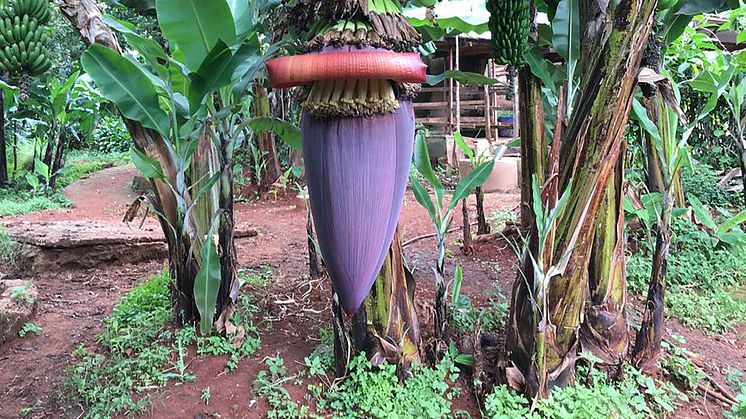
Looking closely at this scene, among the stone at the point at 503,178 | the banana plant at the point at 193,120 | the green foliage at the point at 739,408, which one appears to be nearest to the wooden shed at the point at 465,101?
the stone at the point at 503,178

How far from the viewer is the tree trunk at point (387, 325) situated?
1.33 meters

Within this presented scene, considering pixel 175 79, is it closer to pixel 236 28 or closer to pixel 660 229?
pixel 236 28

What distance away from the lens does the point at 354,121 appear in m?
0.62

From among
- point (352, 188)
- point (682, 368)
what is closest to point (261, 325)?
point (352, 188)

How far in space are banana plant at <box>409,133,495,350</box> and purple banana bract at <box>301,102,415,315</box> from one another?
2.60ft

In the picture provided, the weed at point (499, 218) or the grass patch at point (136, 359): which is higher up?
the grass patch at point (136, 359)

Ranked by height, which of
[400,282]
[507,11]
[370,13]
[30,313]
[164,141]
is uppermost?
[507,11]

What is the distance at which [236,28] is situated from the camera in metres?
1.45

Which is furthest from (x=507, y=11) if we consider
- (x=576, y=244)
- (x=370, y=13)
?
(x=370, y=13)

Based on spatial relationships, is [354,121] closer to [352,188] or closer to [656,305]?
[352,188]

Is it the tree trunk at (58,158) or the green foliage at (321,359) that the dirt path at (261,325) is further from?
the tree trunk at (58,158)

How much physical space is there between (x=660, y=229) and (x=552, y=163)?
1.79 ft

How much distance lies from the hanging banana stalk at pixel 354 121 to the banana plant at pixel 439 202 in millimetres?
771

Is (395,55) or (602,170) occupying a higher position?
(395,55)
